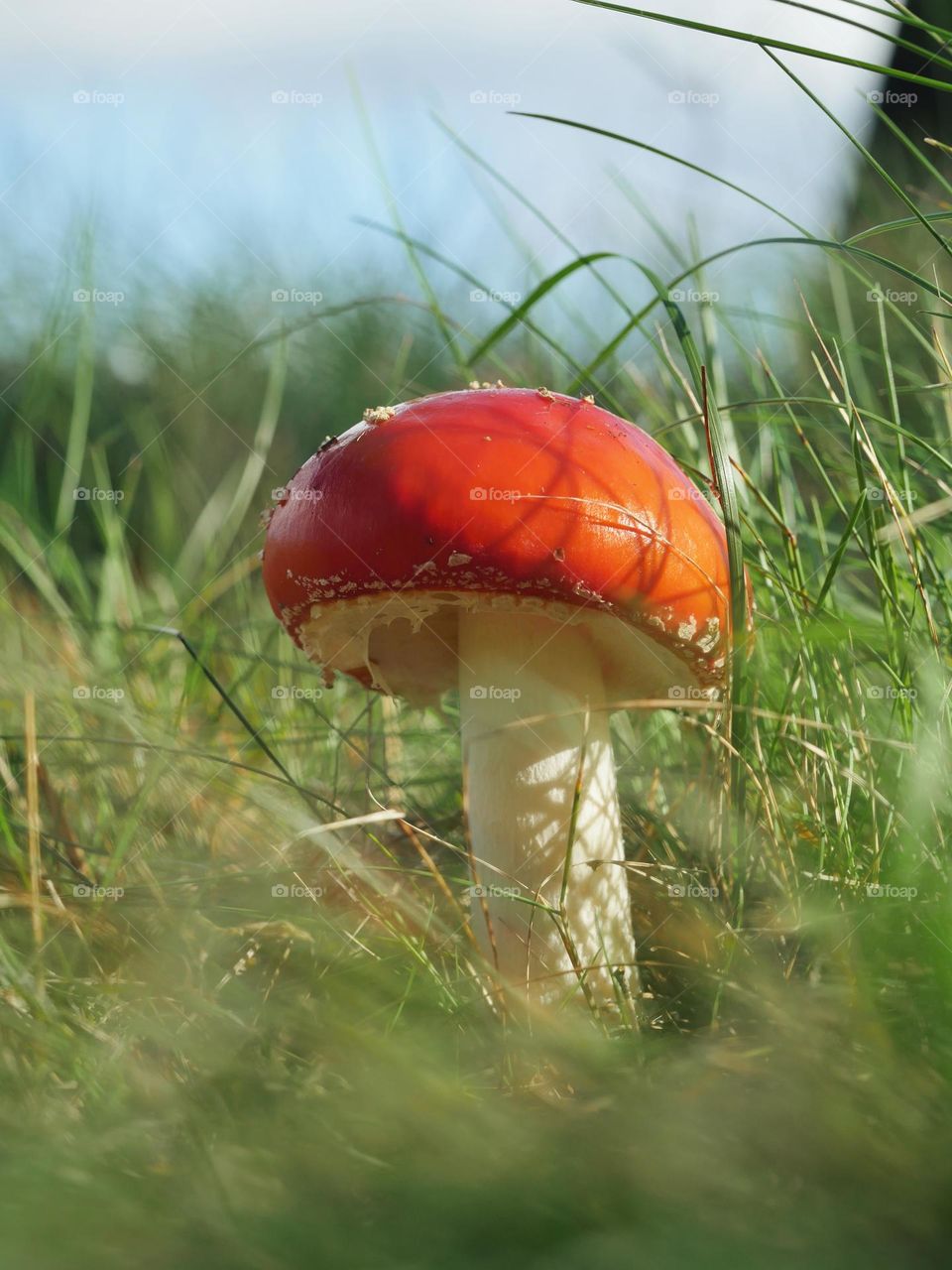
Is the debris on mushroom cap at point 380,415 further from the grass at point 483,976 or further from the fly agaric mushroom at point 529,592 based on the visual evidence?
the grass at point 483,976

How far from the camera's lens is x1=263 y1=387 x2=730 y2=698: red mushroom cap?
4.71ft

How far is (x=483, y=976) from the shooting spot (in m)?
1.51

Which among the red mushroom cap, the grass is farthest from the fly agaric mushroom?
the grass

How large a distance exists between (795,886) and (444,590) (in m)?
0.71

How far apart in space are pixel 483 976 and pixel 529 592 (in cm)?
61

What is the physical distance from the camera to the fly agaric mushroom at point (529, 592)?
1.44m

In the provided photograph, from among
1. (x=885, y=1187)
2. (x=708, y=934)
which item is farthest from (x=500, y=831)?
(x=885, y=1187)

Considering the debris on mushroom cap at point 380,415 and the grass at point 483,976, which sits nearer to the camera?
the grass at point 483,976

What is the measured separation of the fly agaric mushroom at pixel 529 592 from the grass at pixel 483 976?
0.40 feet

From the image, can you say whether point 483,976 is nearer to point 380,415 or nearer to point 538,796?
point 538,796

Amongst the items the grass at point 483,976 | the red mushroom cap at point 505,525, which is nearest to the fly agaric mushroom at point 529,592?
the red mushroom cap at point 505,525

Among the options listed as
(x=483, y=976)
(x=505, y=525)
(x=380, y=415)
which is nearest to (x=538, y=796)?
(x=483, y=976)

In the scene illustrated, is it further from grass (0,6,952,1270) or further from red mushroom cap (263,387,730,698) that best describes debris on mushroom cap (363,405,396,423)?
grass (0,6,952,1270)

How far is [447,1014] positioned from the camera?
4.63 feet
